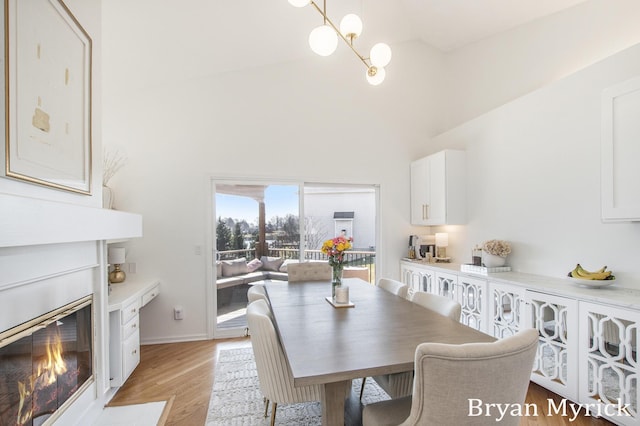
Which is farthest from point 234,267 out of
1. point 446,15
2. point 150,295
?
point 446,15

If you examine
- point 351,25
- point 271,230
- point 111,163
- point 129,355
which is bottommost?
point 129,355

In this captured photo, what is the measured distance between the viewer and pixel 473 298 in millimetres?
3145

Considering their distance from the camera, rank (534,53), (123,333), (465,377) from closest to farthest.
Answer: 1. (465,377)
2. (123,333)
3. (534,53)

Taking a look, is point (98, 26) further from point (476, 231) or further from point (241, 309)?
point (476, 231)

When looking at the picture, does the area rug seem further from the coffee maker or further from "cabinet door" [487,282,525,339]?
the coffee maker

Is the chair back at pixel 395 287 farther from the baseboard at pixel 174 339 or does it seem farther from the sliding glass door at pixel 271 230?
the baseboard at pixel 174 339

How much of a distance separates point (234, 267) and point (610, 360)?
361 centimetres

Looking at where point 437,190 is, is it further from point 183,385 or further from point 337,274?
point 183,385

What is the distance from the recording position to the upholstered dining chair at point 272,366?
160 cm

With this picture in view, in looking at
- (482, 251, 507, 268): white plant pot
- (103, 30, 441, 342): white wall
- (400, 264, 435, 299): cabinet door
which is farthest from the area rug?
(482, 251, 507, 268): white plant pot

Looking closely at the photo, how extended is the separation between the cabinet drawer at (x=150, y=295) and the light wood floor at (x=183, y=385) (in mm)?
611

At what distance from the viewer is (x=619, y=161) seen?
2.08 m

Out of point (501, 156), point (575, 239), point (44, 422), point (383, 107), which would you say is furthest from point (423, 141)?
point (44, 422)

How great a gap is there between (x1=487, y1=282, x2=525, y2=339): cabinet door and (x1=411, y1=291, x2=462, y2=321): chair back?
3.31ft
